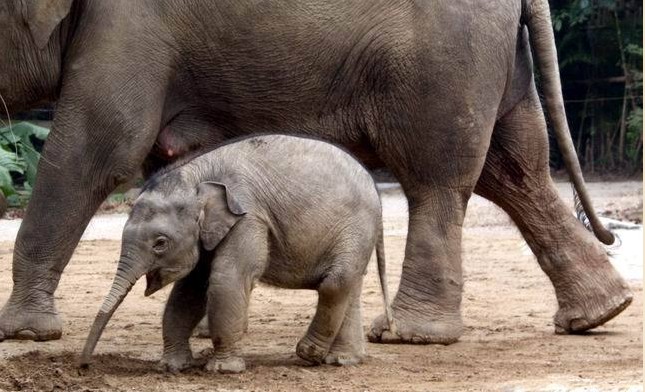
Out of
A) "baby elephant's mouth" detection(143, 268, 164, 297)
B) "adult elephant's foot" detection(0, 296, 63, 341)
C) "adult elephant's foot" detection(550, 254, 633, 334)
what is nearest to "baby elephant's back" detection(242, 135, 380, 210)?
"baby elephant's mouth" detection(143, 268, 164, 297)

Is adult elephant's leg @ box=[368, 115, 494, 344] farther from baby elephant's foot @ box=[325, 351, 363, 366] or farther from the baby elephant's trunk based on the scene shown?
the baby elephant's trunk

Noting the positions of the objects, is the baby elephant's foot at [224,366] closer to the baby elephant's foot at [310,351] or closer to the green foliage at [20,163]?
the baby elephant's foot at [310,351]

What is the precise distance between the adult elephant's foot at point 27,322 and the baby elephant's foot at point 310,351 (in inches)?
51.5

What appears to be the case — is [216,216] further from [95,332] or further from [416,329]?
[416,329]

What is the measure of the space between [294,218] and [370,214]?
0.37 m

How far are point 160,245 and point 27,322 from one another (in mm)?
1312

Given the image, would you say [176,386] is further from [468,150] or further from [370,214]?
[468,150]

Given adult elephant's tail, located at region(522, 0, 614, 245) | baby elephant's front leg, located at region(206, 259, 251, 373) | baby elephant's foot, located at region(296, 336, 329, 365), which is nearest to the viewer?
baby elephant's front leg, located at region(206, 259, 251, 373)

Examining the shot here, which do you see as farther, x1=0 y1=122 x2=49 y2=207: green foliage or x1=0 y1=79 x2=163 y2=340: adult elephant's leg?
x1=0 y1=122 x2=49 y2=207: green foliage

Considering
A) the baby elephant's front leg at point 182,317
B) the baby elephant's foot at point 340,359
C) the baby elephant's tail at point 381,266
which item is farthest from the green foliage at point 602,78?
the baby elephant's front leg at point 182,317

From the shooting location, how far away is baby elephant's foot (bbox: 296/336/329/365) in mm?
6105

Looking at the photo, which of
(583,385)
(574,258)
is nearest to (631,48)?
(574,258)

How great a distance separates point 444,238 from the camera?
23.7ft

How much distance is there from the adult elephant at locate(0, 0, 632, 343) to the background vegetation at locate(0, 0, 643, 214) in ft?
36.1
